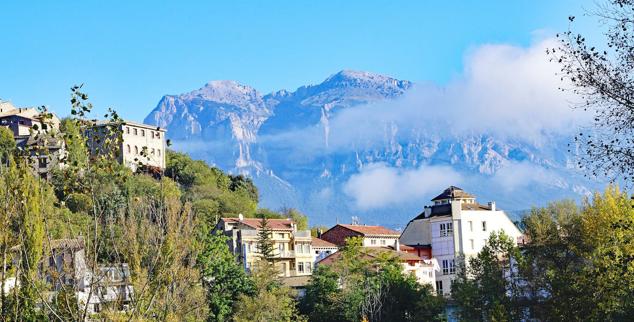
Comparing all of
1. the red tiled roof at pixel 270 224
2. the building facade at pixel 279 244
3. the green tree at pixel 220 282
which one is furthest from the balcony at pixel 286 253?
the green tree at pixel 220 282

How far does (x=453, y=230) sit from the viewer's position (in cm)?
8450

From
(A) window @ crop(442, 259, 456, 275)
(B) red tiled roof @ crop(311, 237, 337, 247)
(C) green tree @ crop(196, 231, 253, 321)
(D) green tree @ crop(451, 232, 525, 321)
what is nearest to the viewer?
(D) green tree @ crop(451, 232, 525, 321)

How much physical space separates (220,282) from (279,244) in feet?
67.4

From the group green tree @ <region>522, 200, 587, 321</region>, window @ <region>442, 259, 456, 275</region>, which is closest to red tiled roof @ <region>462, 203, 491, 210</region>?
window @ <region>442, 259, 456, 275</region>

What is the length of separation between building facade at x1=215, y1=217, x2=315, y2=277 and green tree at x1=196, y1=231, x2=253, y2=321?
14501 millimetres

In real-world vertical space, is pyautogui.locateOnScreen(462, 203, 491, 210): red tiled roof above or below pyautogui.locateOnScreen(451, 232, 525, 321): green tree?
above

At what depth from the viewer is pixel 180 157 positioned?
120 meters

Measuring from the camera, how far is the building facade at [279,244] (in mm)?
80750

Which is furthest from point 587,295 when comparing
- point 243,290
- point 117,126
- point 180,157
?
point 180,157

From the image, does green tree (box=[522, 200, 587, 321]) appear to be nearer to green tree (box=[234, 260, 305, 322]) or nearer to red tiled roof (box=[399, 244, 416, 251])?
green tree (box=[234, 260, 305, 322])

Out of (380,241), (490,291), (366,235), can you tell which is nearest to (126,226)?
(490,291)

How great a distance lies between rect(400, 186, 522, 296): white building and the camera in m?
83.7

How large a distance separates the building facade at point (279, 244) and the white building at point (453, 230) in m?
11.4

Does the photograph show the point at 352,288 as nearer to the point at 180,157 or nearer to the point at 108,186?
the point at 108,186
